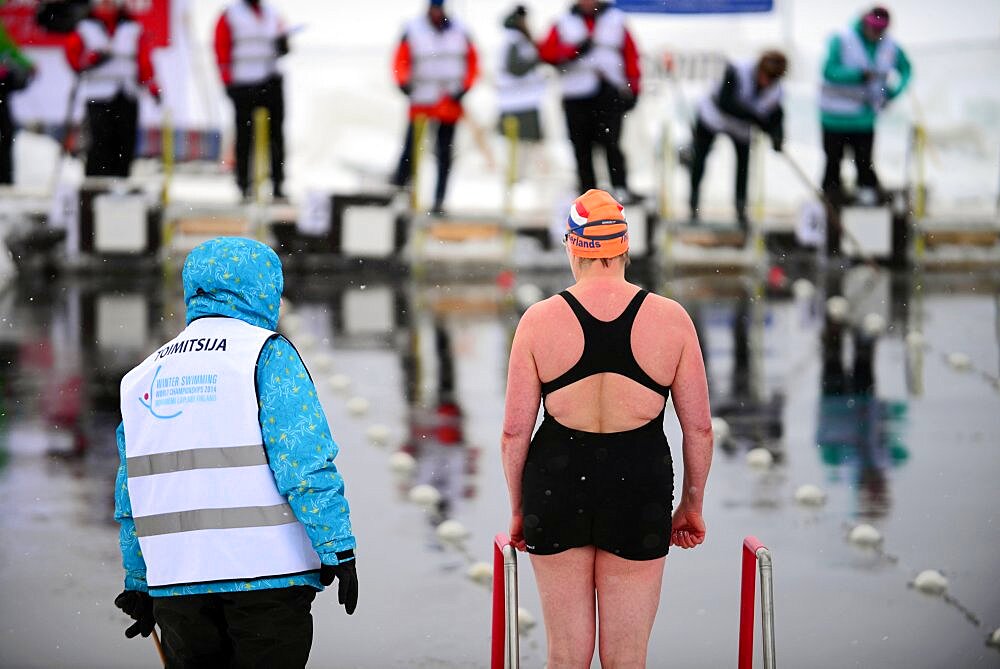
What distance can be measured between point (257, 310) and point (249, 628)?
722 mm

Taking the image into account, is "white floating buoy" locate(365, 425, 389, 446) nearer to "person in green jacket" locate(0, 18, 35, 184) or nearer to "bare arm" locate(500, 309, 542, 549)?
"bare arm" locate(500, 309, 542, 549)

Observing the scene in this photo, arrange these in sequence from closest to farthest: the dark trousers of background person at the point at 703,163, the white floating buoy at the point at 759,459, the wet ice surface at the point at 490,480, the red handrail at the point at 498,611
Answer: the red handrail at the point at 498,611 → the wet ice surface at the point at 490,480 → the white floating buoy at the point at 759,459 → the dark trousers of background person at the point at 703,163

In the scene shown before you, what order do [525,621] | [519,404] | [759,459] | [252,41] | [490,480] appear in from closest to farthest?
[519,404], [525,621], [490,480], [759,459], [252,41]

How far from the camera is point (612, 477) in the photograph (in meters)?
3.53

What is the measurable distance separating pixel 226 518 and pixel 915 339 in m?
8.04

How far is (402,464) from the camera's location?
275 inches

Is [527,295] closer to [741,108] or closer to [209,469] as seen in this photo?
[741,108]

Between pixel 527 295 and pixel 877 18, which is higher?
pixel 877 18

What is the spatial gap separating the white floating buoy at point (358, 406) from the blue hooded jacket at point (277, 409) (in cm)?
486

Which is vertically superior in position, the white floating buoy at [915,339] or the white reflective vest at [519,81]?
the white reflective vest at [519,81]

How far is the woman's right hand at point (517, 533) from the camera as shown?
3684mm

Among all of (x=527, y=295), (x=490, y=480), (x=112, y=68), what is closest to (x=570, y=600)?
(x=490, y=480)

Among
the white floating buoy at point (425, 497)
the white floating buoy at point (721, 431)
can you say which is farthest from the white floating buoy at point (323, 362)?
the white floating buoy at point (425, 497)

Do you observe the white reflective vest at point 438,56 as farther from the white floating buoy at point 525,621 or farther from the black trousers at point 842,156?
the white floating buoy at point 525,621
